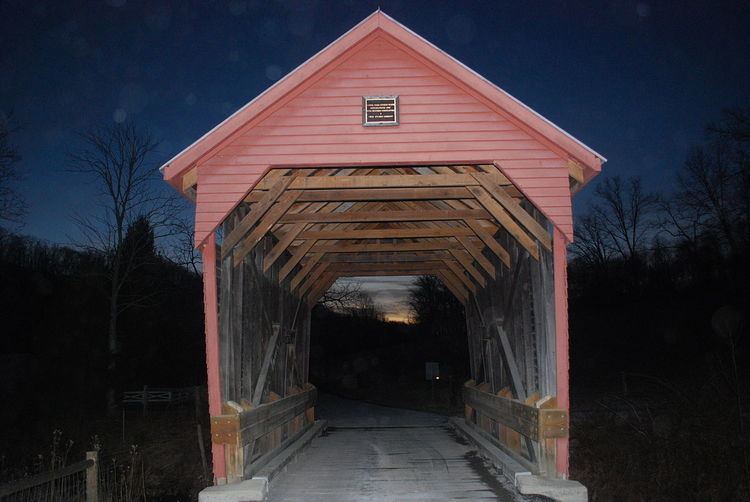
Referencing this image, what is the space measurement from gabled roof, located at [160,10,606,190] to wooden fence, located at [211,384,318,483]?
271 cm

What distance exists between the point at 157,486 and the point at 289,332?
5086 mm

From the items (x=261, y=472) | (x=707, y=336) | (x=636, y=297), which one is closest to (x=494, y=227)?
(x=261, y=472)

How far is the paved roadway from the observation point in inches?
260

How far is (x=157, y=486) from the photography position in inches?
526

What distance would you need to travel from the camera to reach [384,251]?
41.2ft

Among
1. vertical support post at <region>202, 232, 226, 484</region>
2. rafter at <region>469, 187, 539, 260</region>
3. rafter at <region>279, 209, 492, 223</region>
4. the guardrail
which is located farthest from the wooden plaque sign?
the guardrail

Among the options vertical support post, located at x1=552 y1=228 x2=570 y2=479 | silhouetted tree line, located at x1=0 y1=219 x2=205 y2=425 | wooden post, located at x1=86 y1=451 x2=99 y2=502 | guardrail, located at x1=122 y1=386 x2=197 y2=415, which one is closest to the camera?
vertical support post, located at x1=552 y1=228 x2=570 y2=479

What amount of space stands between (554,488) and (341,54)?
5060mm

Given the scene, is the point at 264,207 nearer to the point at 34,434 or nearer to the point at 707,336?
the point at 34,434

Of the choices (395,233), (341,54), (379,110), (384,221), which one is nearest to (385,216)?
(384,221)

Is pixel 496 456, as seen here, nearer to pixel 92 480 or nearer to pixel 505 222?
pixel 505 222

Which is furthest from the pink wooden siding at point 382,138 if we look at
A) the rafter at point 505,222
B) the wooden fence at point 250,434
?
the wooden fence at point 250,434

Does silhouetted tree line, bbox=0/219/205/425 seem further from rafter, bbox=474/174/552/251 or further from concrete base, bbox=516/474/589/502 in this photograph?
concrete base, bbox=516/474/589/502

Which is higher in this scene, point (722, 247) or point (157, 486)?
point (722, 247)
